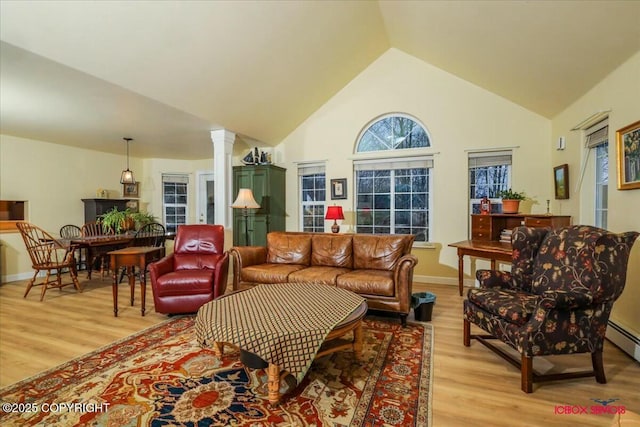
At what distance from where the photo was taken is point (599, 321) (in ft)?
6.45

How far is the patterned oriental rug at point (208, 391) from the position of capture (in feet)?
5.46

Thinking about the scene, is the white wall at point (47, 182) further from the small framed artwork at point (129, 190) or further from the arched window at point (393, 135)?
the arched window at point (393, 135)

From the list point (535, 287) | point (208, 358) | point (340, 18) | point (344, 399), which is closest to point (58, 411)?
point (208, 358)

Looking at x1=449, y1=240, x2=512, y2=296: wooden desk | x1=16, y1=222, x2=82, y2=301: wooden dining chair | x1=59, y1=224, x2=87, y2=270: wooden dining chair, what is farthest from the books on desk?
x1=59, y1=224, x2=87, y2=270: wooden dining chair

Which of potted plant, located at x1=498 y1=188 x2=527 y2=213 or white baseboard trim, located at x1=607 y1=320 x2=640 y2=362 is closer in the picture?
white baseboard trim, located at x1=607 y1=320 x2=640 y2=362

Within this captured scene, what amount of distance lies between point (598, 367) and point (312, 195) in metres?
4.34

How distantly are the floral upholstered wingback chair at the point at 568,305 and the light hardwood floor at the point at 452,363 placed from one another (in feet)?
0.38

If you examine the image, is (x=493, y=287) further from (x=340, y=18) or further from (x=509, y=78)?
(x=340, y=18)

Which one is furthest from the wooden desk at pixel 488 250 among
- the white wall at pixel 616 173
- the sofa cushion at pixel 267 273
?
the sofa cushion at pixel 267 273

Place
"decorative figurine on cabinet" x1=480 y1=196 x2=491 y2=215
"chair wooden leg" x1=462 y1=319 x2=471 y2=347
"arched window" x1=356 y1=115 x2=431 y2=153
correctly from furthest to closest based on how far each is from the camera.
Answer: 1. "arched window" x1=356 y1=115 x2=431 y2=153
2. "decorative figurine on cabinet" x1=480 y1=196 x2=491 y2=215
3. "chair wooden leg" x1=462 y1=319 x2=471 y2=347

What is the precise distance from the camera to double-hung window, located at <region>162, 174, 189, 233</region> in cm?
714

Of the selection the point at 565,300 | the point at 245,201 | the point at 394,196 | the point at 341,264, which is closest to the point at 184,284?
the point at 245,201

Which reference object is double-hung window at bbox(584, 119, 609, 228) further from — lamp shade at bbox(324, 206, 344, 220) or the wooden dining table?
the wooden dining table

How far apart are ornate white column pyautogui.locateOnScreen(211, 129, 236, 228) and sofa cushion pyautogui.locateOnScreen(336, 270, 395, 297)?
2336 mm
